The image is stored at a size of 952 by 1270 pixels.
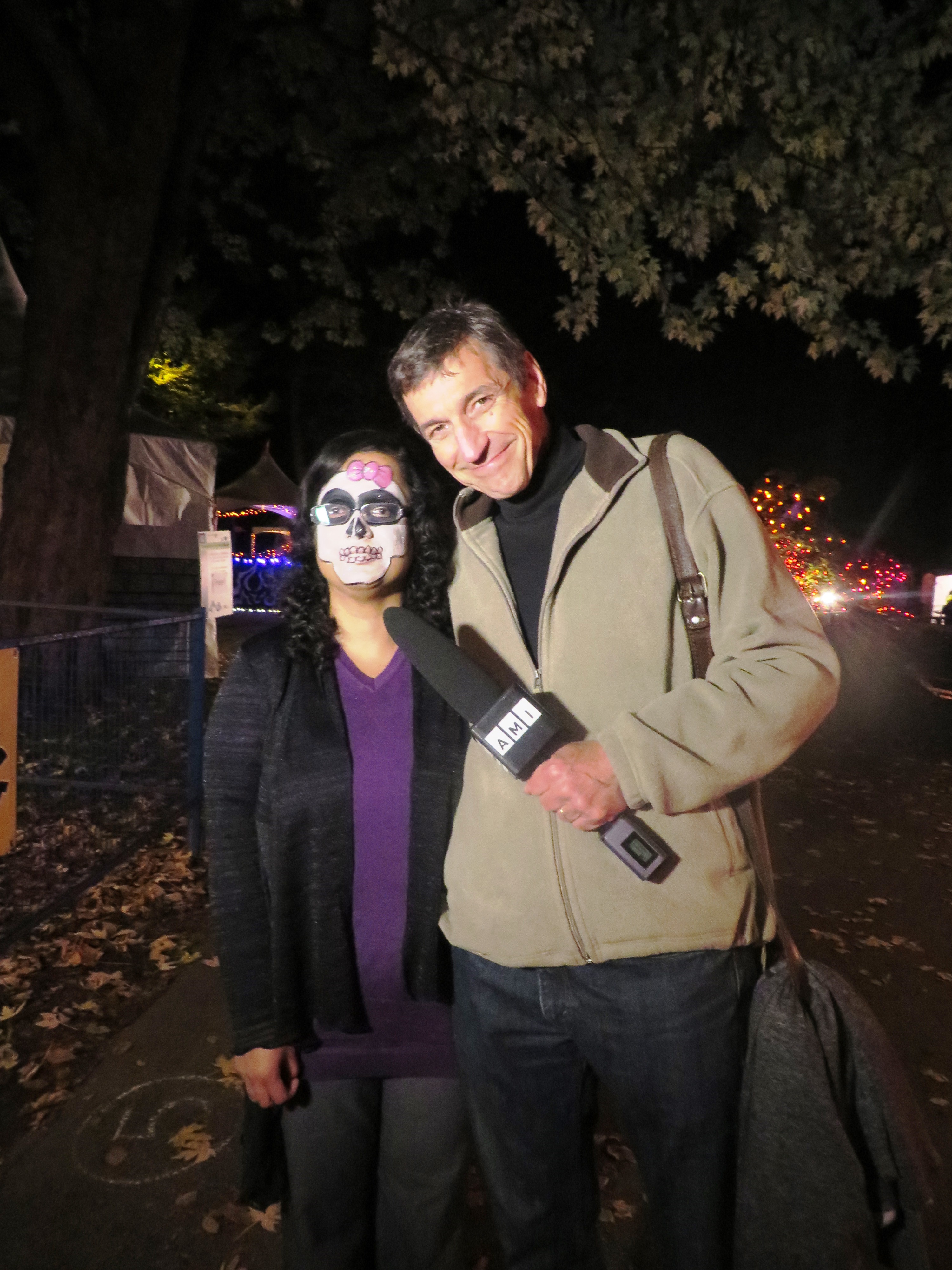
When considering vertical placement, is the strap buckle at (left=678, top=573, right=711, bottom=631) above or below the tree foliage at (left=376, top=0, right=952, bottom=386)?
below

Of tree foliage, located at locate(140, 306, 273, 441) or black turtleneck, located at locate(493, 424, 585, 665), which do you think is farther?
tree foliage, located at locate(140, 306, 273, 441)

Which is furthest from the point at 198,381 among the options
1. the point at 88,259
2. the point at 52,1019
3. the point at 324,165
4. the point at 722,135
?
the point at 52,1019

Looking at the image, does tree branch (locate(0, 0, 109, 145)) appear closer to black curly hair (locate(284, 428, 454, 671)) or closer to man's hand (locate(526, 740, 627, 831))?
black curly hair (locate(284, 428, 454, 671))

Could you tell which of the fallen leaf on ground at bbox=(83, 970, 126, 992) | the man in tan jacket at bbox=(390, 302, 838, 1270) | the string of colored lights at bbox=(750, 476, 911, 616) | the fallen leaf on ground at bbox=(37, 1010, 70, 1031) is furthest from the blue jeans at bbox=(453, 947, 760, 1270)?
the string of colored lights at bbox=(750, 476, 911, 616)

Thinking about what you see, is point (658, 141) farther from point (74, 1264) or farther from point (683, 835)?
point (74, 1264)

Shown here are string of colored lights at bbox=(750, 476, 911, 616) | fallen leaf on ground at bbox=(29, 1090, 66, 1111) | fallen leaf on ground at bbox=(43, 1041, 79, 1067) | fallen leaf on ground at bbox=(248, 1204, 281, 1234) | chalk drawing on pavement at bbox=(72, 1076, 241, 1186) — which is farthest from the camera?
string of colored lights at bbox=(750, 476, 911, 616)

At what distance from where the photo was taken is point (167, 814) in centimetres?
551

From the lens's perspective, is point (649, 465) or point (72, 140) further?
point (72, 140)

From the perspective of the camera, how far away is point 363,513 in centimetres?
202

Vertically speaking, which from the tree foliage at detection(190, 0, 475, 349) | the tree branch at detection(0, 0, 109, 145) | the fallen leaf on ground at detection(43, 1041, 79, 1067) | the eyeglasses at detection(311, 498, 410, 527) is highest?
the tree foliage at detection(190, 0, 475, 349)

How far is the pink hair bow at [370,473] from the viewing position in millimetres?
2055

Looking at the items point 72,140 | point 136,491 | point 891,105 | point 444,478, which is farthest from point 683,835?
point 136,491

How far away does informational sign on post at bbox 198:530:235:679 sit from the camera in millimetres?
10961

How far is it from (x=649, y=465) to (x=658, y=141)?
25.3ft
